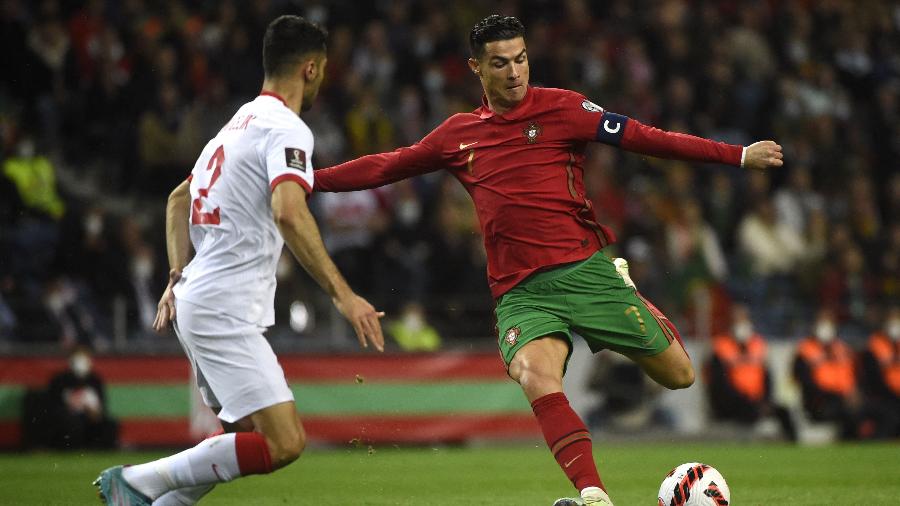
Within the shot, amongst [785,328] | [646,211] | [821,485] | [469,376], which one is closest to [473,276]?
[469,376]

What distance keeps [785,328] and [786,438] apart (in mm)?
1385

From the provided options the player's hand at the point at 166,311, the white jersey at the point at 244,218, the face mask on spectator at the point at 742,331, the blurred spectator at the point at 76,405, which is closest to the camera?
the white jersey at the point at 244,218

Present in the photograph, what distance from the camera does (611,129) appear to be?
709cm

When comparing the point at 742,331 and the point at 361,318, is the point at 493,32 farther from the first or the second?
the point at 742,331

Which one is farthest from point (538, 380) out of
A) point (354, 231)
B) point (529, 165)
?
point (354, 231)

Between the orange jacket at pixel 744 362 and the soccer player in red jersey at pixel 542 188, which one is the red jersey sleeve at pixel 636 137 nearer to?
the soccer player in red jersey at pixel 542 188

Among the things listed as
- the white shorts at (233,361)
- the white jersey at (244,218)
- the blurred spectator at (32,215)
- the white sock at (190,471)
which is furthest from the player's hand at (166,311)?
the blurred spectator at (32,215)

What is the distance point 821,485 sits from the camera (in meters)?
9.49

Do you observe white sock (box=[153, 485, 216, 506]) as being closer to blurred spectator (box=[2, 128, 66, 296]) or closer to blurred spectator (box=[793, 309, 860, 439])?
blurred spectator (box=[2, 128, 66, 296])

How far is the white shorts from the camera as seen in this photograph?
5.57m

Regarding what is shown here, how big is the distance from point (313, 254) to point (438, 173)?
36.0 feet

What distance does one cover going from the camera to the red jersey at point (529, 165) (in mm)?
7074

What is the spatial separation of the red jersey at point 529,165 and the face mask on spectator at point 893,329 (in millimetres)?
8986

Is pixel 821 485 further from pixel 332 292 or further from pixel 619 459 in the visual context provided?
pixel 332 292
